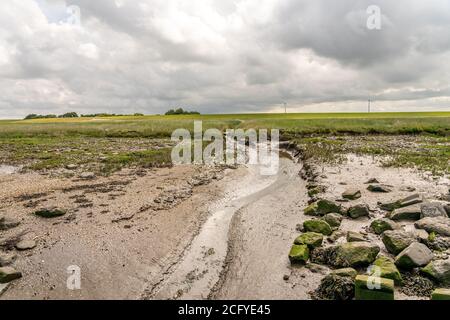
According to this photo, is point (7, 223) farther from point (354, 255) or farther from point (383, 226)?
point (383, 226)

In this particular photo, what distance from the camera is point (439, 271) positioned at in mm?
9102

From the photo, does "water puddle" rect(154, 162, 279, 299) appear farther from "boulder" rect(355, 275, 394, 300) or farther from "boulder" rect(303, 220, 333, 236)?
"boulder" rect(355, 275, 394, 300)

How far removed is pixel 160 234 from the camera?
13672mm

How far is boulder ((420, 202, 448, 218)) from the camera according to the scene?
43.6 ft

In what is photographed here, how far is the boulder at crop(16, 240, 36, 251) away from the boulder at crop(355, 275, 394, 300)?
10.9m

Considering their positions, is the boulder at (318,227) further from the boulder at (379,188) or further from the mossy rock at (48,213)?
the mossy rock at (48,213)

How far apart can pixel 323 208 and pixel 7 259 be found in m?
12.4

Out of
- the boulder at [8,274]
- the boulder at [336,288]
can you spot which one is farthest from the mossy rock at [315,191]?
the boulder at [8,274]

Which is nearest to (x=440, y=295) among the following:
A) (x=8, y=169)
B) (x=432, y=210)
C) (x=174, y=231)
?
(x=432, y=210)

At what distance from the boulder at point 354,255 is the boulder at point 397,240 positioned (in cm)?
83

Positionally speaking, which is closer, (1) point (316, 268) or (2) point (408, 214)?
(1) point (316, 268)
